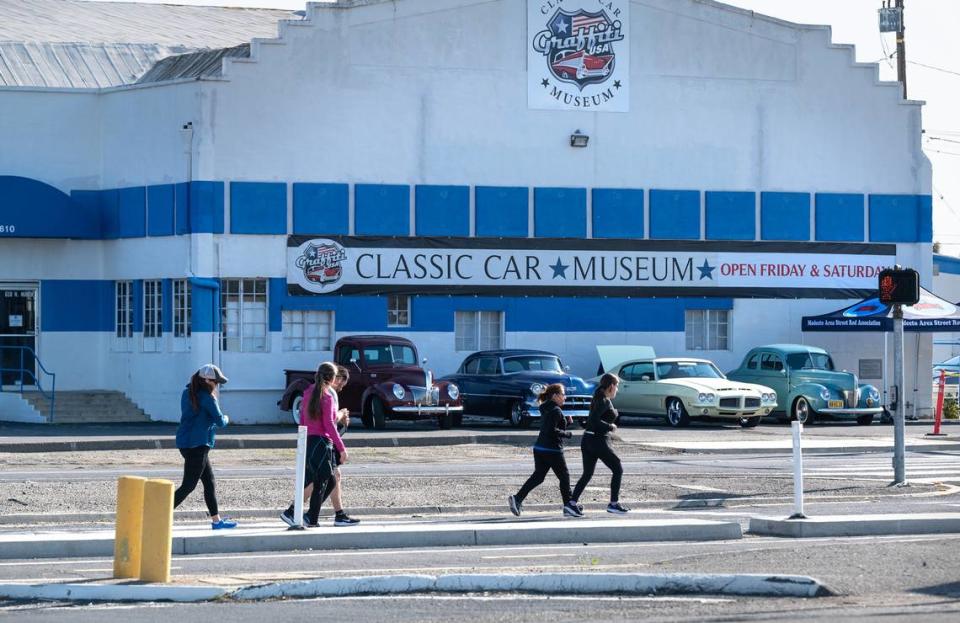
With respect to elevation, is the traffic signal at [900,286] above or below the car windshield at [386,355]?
above

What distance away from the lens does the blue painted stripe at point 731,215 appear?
39500 millimetres

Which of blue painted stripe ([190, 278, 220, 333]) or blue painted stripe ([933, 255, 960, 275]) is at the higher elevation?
blue painted stripe ([933, 255, 960, 275])

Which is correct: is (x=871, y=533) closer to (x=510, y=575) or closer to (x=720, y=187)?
(x=510, y=575)

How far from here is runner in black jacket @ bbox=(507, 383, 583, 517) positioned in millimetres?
17094

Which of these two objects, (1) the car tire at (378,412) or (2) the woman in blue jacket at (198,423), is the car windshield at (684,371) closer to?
(1) the car tire at (378,412)

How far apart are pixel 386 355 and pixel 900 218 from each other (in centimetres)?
1542

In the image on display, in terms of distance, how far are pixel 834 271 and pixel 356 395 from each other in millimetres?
14246

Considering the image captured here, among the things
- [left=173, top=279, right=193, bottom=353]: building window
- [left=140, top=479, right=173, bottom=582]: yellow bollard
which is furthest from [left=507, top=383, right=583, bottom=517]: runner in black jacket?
[left=173, top=279, right=193, bottom=353]: building window

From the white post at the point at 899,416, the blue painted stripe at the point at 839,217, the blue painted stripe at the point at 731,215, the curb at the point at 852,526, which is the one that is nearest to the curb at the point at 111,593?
the curb at the point at 852,526

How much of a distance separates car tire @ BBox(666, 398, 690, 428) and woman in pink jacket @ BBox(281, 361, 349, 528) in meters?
19.3

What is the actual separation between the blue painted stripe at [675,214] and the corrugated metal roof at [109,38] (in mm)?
10670

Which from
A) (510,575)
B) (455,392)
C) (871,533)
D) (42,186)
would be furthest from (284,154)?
(510,575)

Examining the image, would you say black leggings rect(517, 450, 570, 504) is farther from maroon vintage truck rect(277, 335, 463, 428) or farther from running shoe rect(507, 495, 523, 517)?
maroon vintage truck rect(277, 335, 463, 428)

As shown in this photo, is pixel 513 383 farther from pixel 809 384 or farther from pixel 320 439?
pixel 320 439
